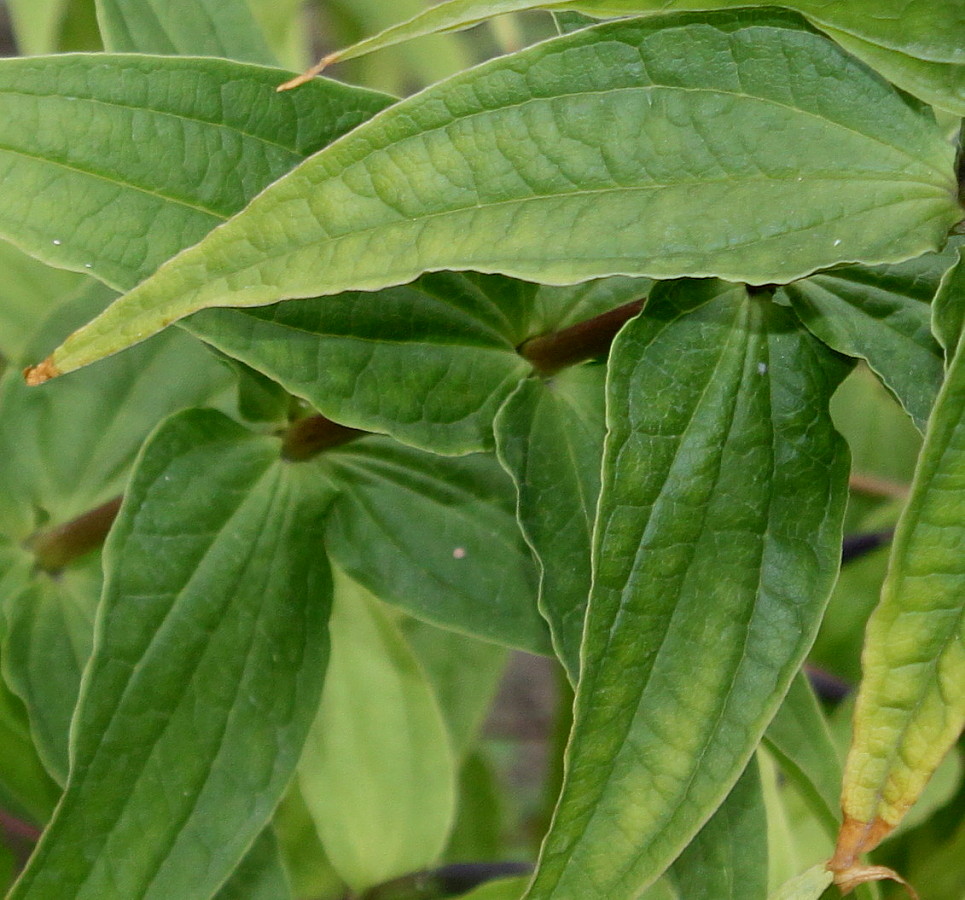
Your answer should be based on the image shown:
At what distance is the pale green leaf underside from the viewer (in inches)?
12.5

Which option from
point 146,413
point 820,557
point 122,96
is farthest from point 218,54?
point 820,557

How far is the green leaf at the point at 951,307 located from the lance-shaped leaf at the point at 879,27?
0.17 feet

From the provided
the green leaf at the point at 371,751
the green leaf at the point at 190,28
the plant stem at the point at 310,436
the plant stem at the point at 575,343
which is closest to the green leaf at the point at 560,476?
the plant stem at the point at 575,343

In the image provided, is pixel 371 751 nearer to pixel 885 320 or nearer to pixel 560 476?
pixel 560 476

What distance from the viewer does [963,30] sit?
1.14ft

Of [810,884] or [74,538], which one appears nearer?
[810,884]

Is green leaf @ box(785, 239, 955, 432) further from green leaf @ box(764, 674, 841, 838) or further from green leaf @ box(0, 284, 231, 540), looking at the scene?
green leaf @ box(0, 284, 231, 540)

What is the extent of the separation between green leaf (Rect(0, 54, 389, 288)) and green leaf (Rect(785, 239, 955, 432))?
0.19 metres

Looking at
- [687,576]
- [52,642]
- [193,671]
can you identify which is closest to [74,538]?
[52,642]

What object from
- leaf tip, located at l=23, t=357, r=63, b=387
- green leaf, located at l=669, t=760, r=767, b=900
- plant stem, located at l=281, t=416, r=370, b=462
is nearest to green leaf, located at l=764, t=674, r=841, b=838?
green leaf, located at l=669, t=760, r=767, b=900

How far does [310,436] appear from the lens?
557 mm

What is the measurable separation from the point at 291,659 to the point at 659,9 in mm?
331

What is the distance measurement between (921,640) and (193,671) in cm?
32

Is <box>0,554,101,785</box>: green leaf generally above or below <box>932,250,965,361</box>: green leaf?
above
